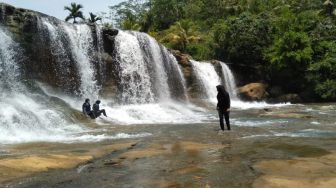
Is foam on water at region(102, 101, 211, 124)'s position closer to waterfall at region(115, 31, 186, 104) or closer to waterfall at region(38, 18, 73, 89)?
waterfall at region(38, 18, 73, 89)

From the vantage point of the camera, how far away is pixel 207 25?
2140 inches

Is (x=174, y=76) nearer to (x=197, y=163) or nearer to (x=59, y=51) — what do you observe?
(x=59, y=51)

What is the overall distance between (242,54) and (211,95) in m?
6.64

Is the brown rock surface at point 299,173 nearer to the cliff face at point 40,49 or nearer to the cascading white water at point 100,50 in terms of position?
the cliff face at point 40,49

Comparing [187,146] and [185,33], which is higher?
[185,33]

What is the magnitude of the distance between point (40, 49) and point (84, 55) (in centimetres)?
274

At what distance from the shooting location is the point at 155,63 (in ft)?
94.2

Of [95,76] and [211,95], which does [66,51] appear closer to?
[95,76]

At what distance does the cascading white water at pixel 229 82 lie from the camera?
113 feet

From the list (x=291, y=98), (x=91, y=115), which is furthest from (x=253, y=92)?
(x=91, y=115)

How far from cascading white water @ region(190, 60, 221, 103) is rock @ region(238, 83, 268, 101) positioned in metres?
2.06

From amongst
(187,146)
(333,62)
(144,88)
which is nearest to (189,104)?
(144,88)

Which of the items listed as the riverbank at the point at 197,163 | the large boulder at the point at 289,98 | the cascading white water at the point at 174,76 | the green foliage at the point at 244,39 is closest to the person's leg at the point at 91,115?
the riverbank at the point at 197,163

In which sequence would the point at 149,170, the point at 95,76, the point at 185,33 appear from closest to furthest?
the point at 149,170 → the point at 95,76 → the point at 185,33
